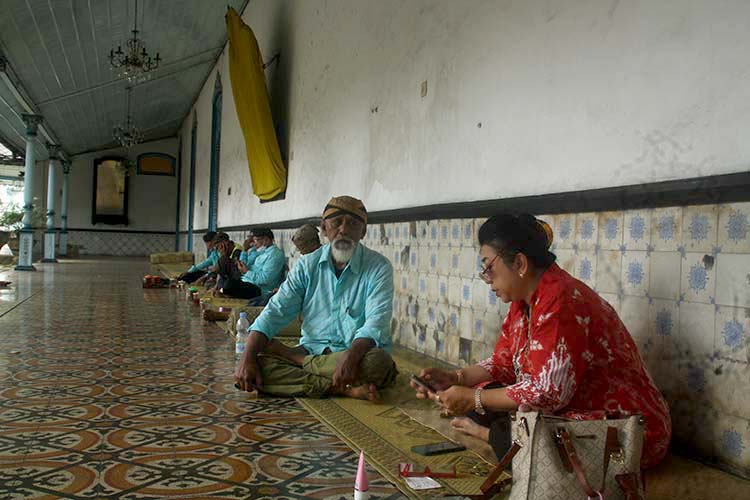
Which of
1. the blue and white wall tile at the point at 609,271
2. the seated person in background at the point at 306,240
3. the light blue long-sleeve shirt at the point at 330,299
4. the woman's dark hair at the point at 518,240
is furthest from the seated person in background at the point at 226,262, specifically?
the woman's dark hair at the point at 518,240

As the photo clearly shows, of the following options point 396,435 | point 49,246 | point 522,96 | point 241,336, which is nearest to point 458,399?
point 396,435

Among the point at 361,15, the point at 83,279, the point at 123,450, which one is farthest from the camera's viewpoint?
the point at 83,279

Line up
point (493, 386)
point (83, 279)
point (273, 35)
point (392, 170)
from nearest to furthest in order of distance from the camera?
point (493, 386) < point (392, 170) < point (273, 35) < point (83, 279)

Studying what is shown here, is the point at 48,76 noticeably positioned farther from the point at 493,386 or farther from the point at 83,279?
the point at 493,386

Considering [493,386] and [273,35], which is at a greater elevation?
[273,35]

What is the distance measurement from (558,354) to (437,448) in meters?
0.72

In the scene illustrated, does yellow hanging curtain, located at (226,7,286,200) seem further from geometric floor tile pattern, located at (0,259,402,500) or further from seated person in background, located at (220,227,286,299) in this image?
geometric floor tile pattern, located at (0,259,402,500)

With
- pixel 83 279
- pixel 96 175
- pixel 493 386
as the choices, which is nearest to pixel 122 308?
pixel 83 279

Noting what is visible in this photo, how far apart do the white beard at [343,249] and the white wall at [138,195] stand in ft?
69.2

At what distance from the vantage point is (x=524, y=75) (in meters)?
3.17

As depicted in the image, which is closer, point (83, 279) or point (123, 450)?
point (123, 450)

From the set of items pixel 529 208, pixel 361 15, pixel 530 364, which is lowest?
pixel 530 364

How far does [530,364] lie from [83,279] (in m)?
10.1

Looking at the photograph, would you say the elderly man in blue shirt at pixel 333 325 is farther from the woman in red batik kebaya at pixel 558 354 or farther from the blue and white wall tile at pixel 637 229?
the blue and white wall tile at pixel 637 229
